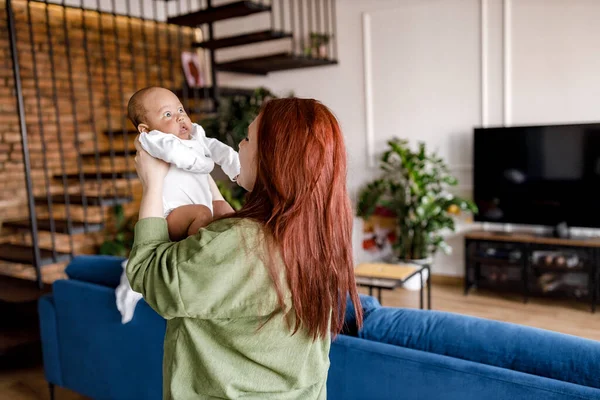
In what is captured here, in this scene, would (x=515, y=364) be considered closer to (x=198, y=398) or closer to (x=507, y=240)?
(x=198, y=398)

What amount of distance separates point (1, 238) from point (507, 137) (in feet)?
13.4

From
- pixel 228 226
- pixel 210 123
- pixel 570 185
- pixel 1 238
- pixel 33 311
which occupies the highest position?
pixel 210 123

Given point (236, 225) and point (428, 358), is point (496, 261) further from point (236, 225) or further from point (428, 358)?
point (236, 225)

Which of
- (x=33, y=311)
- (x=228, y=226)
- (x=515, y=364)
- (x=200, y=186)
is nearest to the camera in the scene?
(x=228, y=226)

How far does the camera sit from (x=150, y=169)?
1.04 meters

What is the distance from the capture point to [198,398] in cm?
100

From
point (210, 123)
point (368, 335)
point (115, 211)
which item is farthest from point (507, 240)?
point (115, 211)

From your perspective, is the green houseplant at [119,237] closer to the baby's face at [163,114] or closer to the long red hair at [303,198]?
the baby's face at [163,114]

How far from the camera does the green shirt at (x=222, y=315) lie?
89 centimetres

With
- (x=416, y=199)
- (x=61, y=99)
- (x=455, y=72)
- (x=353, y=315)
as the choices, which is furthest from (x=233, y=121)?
(x=353, y=315)

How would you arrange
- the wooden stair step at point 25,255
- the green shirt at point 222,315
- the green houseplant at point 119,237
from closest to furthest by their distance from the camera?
the green shirt at point 222,315 < the wooden stair step at point 25,255 < the green houseplant at point 119,237

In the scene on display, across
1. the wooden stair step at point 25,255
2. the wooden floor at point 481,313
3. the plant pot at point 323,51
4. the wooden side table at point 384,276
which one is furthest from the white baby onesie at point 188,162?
the plant pot at point 323,51

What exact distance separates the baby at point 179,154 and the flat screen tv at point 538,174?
3.55 m

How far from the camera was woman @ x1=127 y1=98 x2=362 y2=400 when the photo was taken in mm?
899
